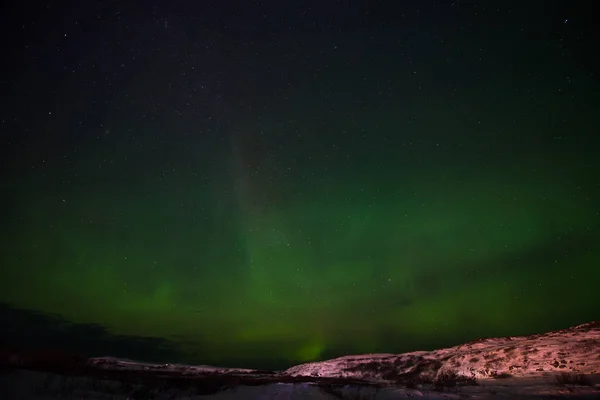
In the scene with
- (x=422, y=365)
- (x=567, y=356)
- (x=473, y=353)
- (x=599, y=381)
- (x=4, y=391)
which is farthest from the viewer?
(x=422, y=365)

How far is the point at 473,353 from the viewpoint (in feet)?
132

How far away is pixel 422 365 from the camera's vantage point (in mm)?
46094

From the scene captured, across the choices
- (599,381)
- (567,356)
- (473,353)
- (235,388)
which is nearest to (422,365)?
(473,353)

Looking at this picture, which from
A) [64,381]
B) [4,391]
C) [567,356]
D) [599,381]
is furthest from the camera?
[567,356]

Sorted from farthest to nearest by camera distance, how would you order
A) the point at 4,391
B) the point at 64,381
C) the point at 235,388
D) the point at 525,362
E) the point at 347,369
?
1. the point at 347,369
2. the point at 525,362
3. the point at 235,388
4. the point at 64,381
5. the point at 4,391

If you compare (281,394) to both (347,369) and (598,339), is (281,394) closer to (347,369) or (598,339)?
(598,339)

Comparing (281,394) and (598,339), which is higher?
(598,339)

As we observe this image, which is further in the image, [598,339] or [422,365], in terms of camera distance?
[422,365]

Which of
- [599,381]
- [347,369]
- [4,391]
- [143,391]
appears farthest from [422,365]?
[4,391]

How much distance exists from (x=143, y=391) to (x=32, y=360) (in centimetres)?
918

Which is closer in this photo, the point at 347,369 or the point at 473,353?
the point at 473,353

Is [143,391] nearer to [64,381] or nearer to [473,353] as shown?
[64,381]

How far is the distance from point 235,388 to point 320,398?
4.11 meters

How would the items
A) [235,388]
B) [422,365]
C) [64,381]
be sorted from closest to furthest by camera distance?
1. [64,381]
2. [235,388]
3. [422,365]
